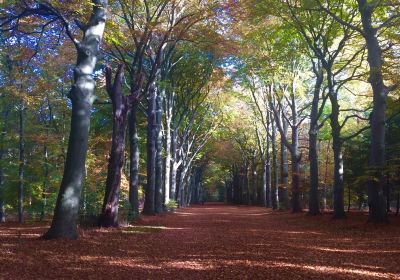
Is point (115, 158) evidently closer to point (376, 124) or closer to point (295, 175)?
point (376, 124)

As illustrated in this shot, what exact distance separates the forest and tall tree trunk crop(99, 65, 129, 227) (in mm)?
45

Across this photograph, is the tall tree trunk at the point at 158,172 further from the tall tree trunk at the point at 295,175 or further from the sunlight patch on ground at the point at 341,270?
the sunlight patch on ground at the point at 341,270

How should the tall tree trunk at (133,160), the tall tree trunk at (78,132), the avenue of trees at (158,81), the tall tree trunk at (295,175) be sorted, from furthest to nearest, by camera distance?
the tall tree trunk at (295,175) < the tall tree trunk at (133,160) < the avenue of trees at (158,81) < the tall tree trunk at (78,132)

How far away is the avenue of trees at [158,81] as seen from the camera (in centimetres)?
1038

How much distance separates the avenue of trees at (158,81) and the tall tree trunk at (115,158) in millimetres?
37

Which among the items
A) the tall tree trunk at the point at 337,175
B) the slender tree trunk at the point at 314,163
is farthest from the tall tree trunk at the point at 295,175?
the tall tree trunk at the point at 337,175

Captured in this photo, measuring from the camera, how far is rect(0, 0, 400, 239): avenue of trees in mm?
10375

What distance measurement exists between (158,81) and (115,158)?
7169 millimetres

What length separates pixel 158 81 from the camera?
19266 millimetres

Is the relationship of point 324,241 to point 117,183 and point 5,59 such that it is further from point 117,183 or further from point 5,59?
point 5,59

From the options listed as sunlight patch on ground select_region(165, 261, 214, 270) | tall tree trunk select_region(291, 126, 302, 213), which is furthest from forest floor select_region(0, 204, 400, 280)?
tall tree trunk select_region(291, 126, 302, 213)

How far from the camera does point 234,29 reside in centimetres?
1733

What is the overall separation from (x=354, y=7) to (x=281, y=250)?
1251 centimetres

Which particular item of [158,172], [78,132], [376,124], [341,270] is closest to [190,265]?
[341,270]
